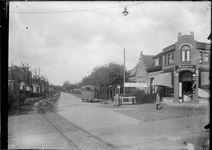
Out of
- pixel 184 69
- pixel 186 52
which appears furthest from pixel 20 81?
pixel 186 52

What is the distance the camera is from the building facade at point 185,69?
20250mm

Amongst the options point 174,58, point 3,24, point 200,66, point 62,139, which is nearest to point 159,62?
point 174,58

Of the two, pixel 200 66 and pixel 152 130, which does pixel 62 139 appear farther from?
pixel 200 66

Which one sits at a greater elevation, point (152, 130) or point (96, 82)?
point (96, 82)

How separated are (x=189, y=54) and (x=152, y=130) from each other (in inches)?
595

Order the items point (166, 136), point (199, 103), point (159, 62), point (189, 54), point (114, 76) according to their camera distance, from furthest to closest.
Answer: point (114, 76), point (159, 62), point (189, 54), point (199, 103), point (166, 136)

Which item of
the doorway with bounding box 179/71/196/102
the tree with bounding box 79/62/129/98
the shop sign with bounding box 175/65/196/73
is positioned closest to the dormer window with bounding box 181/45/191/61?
the shop sign with bounding box 175/65/196/73

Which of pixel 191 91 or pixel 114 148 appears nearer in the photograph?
pixel 114 148

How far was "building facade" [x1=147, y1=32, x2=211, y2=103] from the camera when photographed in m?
20.2

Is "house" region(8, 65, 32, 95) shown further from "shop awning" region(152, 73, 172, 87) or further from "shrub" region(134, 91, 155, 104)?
"shop awning" region(152, 73, 172, 87)

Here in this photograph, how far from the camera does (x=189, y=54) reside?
20953mm

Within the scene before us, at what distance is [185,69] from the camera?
67.3 feet

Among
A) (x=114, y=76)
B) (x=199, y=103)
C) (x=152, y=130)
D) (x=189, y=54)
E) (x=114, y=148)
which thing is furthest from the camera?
(x=114, y=76)

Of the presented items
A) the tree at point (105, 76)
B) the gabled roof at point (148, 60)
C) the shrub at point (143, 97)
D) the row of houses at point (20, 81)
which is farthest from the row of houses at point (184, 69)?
the row of houses at point (20, 81)
